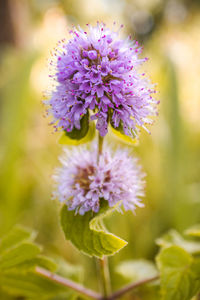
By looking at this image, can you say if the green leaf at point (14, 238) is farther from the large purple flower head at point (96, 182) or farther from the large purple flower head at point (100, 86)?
the large purple flower head at point (100, 86)

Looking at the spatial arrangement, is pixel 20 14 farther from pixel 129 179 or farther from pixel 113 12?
pixel 129 179

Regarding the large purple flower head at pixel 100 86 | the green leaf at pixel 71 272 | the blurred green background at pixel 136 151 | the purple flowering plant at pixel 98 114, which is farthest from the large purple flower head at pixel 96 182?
the blurred green background at pixel 136 151

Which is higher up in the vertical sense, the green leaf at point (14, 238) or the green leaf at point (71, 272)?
the green leaf at point (14, 238)

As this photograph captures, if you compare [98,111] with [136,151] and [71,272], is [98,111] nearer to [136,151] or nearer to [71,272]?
[71,272]

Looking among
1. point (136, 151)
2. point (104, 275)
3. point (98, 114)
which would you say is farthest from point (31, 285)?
point (136, 151)

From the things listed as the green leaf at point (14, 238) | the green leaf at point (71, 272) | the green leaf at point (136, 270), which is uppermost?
the green leaf at point (14, 238)

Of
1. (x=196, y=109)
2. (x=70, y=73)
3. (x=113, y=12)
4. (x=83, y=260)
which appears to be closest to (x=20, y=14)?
(x=113, y=12)

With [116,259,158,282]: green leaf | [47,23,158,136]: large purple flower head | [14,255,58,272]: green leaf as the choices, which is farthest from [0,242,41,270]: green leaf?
[116,259,158,282]: green leaf

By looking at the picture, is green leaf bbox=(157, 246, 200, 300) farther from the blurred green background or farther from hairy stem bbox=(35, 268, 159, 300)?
the blurred green background
